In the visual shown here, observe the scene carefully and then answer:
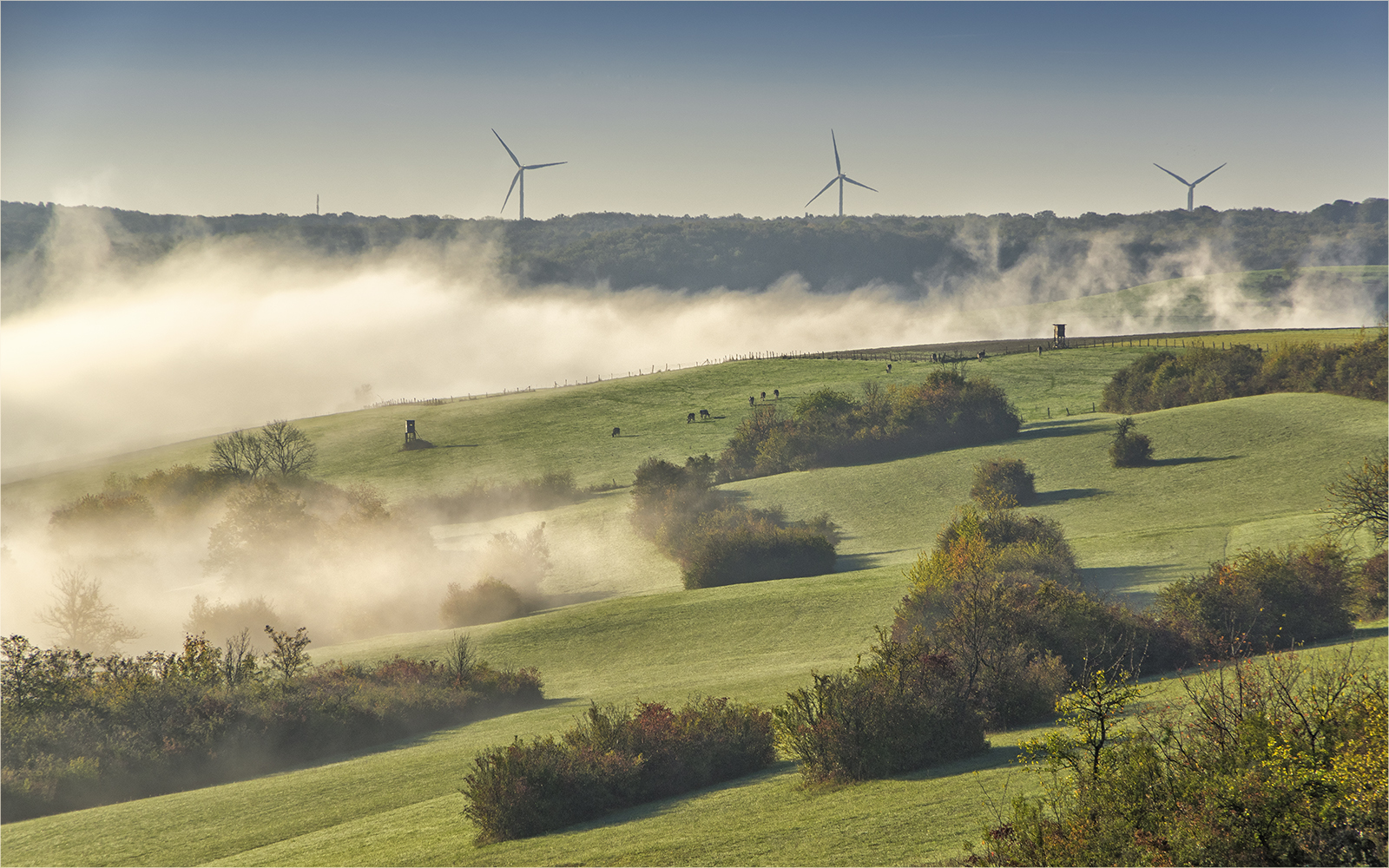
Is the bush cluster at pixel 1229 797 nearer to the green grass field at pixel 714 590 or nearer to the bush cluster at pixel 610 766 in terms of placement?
the green grass field at pixel 714 590

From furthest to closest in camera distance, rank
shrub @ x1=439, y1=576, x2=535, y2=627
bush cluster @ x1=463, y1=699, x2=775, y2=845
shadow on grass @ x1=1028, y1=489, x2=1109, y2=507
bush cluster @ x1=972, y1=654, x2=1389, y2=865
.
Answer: shadow on grass @ x1=1028, y1=489, x2=1109, y2=507 < shrub @ x1=439, y1=576, x2=535, y2=627 < bush cluster @ x1=463, y1=699, x2=775, y2=845 < bush cluster @ x1=972, y1=654, x2=1389, y2=865

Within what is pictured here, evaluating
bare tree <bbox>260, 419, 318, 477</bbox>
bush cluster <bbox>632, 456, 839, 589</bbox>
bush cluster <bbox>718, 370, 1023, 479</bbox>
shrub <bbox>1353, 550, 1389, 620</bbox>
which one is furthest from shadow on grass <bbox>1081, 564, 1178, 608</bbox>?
bare tree <bbox>260, 419, 318, 477</bbox>

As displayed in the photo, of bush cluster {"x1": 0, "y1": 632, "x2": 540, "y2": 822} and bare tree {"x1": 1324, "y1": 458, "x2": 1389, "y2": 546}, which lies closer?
bush cluster {"x1": 0, "y1": 632, "x2": 540, "y2": 822}

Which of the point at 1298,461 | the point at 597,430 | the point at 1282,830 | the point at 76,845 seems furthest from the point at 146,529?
the point at 1282,830

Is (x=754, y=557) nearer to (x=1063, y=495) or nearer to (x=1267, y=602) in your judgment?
(x=1063, y=495)

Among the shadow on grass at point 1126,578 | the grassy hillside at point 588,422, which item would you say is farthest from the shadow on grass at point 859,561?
the grassy hillside at point 588,422

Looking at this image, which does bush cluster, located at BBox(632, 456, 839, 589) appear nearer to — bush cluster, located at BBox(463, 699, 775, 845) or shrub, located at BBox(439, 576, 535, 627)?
shrub, located at BBox(439, 576, 535, 627)

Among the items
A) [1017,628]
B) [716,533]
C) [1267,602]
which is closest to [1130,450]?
[716,533]
